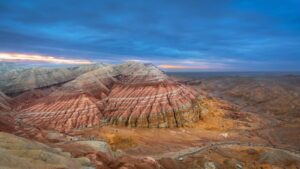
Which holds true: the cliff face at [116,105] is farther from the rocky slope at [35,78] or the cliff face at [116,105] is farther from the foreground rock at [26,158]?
the foreground rock at [26,158]

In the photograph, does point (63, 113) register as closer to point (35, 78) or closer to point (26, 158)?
point (35, 78)

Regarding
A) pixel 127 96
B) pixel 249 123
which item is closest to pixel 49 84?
pixel 127 96

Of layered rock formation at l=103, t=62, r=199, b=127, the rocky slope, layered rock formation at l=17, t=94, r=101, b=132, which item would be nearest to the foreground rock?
layered rock formation at l=17, t=94, r=101, b=132

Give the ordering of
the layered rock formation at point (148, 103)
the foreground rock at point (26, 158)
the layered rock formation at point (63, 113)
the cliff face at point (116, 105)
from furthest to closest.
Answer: the layered rock formation at point (148, 103) < the cliff face at point (116, 105) < the layered rock formation at point (63, 113) < the foreground rock at point (26, 158)

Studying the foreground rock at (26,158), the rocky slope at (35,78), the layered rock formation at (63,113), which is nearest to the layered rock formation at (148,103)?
the layered rock formation at (63,113)

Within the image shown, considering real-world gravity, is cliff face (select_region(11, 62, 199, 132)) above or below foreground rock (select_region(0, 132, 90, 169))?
below

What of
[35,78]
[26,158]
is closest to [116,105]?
[35,78]

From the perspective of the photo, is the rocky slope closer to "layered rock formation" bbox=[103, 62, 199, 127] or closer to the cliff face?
the cliff face
